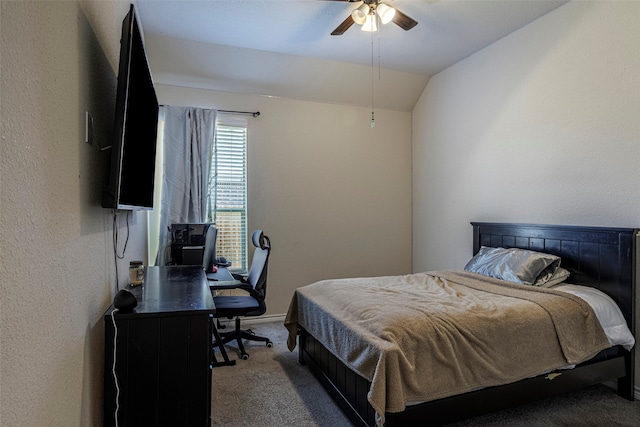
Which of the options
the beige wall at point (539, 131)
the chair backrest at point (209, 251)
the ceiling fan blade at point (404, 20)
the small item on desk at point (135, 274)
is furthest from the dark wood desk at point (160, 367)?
the beige wall at point (539, 131)

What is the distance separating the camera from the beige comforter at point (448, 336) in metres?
1.79

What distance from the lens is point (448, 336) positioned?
1.92 m

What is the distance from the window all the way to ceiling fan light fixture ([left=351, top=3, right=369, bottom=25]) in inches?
76.1

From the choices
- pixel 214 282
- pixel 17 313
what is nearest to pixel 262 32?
pixel 214 282

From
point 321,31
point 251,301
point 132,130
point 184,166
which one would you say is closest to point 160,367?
point 132,130

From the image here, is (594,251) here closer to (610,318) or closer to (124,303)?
(610,318)

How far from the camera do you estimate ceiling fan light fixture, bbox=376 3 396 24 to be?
8.29ft

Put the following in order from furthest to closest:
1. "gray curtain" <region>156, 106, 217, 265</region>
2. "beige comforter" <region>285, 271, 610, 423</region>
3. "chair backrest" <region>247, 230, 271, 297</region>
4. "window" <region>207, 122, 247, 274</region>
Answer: "window" <region>207, 122, 247, 274</region>, "gray curtain" <region>156, 106, 217, 265</region>, "chair backrest" <region>247, 230, 271, 297</region>, "beige comforter" <region>285, 271, 610, 423</region>

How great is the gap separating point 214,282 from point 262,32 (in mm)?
2312

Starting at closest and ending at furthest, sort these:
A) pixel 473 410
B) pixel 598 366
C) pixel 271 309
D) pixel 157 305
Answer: pixel 157 305
pixel 473 410
pixel 598 366
pixel 271 309

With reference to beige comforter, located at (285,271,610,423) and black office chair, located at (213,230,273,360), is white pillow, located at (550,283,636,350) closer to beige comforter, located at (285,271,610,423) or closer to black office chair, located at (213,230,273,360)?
beige comforter, located at (285,271,610,423)

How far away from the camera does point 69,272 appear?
118 cm

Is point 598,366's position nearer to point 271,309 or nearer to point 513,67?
point 513,67

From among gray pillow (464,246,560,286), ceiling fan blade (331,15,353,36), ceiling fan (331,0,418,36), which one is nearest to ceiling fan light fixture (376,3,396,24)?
ceiling fan (331,0,418,36)
